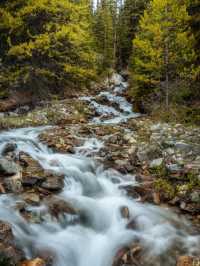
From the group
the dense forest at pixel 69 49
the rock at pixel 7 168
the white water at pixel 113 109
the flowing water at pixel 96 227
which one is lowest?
the flowing water at pixel 96 227

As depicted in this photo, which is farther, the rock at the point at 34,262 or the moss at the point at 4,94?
the moss at the point at 4,94

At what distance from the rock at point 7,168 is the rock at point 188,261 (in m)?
4.78

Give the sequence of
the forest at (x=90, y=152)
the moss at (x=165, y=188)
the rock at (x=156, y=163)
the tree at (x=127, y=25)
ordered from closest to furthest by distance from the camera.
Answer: the forest at (x=90, y=152), the moss at (x=165, y=188), the rock at (x=156, y=163), the tree at (x=127, y=25)

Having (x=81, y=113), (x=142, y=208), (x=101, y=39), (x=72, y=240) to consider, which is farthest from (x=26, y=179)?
(x=101, y=39)

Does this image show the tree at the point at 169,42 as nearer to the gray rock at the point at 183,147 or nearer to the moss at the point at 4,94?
the gray rock at the point at 183,147

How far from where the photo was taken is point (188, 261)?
6.05 m

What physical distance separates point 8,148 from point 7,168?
2038 millimetres

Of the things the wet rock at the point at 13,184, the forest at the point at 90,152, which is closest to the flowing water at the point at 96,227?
the forest at the point at 90,152

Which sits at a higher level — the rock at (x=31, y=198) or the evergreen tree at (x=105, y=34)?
the evergreen tree at (x=105, y=34)

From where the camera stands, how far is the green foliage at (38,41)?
17.9 m

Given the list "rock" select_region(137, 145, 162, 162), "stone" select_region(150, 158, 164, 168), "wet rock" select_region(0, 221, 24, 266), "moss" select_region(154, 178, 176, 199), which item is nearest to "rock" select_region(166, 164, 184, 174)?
"stone" select_region(150, 158, 164, 168)

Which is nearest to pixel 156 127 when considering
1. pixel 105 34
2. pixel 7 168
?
pixel 7 168

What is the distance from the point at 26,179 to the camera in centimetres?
875

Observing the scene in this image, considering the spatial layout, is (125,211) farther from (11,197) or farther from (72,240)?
(11,197)
